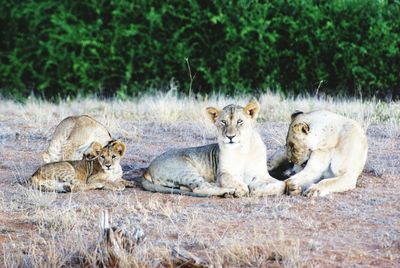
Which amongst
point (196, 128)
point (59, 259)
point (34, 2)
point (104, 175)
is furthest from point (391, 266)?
point (34, 2)

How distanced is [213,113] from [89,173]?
Result: 1.39 metres

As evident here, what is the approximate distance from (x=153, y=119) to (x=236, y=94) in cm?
360

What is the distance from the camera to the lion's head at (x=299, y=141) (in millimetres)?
8016

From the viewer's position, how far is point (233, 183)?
307 inches

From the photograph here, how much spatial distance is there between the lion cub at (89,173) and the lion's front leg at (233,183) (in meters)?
0.98

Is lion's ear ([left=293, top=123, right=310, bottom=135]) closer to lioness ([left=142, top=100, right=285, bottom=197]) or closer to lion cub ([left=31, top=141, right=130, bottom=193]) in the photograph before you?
lioness ([left=142, top=100, right=285, bottom=197])

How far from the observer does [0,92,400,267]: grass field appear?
590cm

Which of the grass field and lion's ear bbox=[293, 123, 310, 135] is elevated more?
lion's ear bbox=[293, 123, 310, 135]

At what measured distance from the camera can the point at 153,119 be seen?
40.4 ft

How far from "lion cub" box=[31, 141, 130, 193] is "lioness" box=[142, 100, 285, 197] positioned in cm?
33

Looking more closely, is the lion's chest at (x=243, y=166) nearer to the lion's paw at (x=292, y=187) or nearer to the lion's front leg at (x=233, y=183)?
the lion's front leg at (x=233, y=183)

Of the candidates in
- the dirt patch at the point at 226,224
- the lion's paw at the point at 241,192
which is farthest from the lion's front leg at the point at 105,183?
the lion's paw at the point at 241,192

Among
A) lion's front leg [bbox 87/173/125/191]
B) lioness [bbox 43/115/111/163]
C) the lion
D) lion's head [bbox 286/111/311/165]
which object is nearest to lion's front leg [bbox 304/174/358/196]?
the lion

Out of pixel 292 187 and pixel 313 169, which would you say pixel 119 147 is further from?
pixel 313 169
